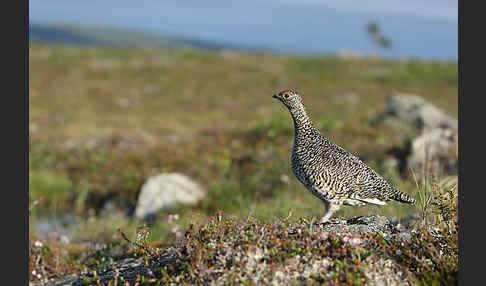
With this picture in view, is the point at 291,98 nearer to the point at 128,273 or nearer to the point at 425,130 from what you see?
the point at 128,273

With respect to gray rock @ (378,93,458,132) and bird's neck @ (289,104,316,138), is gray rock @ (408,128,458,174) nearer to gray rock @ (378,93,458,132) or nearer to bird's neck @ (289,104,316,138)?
gray rock @ (378,93,458,132)

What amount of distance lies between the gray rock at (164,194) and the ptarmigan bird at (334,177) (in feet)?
21.6

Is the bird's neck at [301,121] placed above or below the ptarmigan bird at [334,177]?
above

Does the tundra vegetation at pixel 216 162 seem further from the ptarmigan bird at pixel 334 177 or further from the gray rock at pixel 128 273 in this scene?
the ptarmigan bird at pixel 334 177

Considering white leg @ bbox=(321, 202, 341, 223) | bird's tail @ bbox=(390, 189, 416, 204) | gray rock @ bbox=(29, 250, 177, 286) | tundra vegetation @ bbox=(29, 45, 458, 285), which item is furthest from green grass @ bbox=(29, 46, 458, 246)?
gray rock @ bbox=(29, 250, 177, 286)

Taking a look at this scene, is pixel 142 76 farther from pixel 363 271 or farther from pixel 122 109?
pixel 363 271

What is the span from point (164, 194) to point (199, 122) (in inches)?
503

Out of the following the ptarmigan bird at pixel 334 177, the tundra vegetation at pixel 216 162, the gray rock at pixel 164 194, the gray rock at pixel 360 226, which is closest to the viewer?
the tundra vegetation at pixel 216 162

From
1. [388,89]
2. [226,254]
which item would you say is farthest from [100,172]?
[388,89]

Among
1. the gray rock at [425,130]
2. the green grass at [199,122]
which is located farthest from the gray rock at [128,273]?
the gray rock at [425,130]

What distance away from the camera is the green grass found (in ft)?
39.6

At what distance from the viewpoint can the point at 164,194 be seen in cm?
1166

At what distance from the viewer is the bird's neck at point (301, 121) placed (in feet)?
19.1

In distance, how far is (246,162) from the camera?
13992 mm
